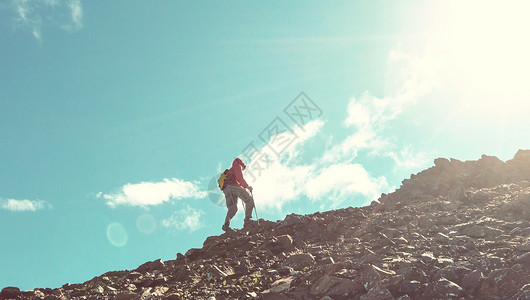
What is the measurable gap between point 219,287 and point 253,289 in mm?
1026

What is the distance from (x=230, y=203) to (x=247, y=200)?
942 millimetres

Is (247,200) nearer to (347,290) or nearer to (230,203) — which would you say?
(230,203)

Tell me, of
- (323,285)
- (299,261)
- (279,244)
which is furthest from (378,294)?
(279,244)

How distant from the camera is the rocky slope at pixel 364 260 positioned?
25.9ft

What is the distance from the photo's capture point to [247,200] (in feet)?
62.0

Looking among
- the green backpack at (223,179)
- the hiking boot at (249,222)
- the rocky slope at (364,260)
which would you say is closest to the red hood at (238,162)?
the green backpack at (223,179)

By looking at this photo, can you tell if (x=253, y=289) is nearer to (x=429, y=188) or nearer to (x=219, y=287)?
(x=219, y=287)

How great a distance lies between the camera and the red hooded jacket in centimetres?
1892

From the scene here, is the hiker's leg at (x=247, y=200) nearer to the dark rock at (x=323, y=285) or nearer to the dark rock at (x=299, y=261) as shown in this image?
the dark rock at (x=299, y=261)

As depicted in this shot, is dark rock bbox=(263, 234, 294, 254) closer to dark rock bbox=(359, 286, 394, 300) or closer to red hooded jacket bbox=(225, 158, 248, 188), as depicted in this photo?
dark rock bbox=(359, 286, 394, 300)

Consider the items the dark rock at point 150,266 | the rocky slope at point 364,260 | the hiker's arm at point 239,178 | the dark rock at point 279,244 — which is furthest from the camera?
the hiker's arm at point 239,178

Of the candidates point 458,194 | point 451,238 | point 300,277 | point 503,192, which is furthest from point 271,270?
point 503,192

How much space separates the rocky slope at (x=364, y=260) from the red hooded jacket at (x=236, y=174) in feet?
9.29

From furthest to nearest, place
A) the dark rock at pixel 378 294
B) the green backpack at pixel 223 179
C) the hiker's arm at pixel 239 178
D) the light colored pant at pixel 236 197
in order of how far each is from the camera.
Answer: the green backpack at pixel 223 179 < the hiker's arm at pixel 239 178 < the light colored pant at pixel 236 197 < the dark rock at pixel 378 294
